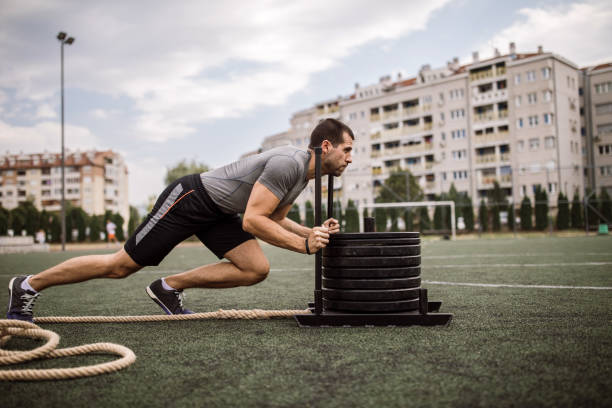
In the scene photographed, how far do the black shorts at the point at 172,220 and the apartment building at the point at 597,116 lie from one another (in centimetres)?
5805

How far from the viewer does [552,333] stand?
3008 millimetres

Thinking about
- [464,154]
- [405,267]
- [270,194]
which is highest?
[464,154]

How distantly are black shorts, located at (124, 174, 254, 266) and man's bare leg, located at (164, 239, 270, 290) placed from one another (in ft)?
1.23

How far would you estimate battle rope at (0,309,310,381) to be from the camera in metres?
2.28

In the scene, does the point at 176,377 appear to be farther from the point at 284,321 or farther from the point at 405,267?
the point at 405,267

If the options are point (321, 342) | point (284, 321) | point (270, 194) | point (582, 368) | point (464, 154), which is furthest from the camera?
point (464, 154)

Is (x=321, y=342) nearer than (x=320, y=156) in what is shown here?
Yes

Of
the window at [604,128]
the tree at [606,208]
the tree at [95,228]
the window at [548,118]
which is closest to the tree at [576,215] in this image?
the tree at [606,208]

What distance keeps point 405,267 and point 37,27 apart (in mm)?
30423

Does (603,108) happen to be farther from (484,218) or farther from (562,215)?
(484,218)

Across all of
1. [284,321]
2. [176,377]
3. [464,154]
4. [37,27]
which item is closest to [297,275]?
[284,321]

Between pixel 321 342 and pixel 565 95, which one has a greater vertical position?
pixel 565 95

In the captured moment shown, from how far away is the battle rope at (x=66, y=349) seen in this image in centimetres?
228

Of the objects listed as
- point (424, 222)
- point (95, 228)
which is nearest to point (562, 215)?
point (424, 222)
